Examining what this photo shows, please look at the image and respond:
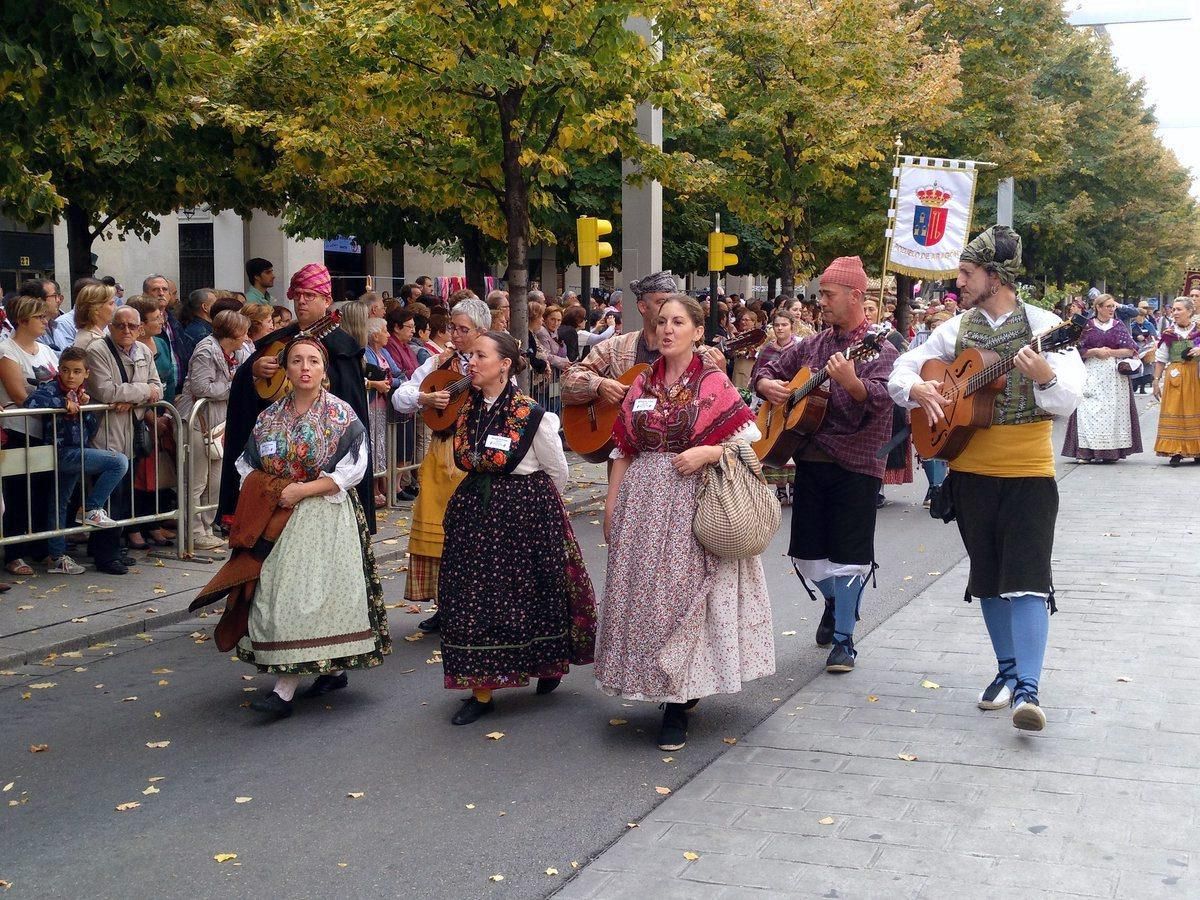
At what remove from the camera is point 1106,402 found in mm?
16953

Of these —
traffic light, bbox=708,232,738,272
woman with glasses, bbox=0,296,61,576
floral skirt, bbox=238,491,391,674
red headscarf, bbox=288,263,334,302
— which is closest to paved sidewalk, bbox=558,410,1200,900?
floral skirt, bbox=238,491,391,674

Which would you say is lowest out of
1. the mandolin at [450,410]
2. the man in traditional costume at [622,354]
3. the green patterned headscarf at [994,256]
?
the mandolin at [450,410]

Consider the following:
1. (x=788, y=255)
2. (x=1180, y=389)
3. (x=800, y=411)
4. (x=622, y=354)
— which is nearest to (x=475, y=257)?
(x=788, y=255)

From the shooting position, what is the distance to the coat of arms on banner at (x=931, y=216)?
13609mm

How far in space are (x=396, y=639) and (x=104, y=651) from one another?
156 cm

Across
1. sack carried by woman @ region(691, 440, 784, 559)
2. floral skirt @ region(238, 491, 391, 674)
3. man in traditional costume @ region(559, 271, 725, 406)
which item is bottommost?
floral skirt @ region(238, 491, 391, 674)

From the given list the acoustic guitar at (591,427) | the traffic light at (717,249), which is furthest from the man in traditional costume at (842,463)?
the traffic light at (717,249)

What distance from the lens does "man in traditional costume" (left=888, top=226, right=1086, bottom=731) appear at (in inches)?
237

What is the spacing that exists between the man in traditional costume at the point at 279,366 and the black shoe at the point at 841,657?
2381 millimetres

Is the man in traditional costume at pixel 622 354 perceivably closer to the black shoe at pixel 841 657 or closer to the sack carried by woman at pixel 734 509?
the sack carried by woman at pixel 734 509

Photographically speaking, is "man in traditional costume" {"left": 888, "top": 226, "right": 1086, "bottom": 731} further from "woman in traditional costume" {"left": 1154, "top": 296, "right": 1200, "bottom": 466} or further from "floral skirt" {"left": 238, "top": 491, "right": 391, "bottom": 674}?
"woman in traditional costume" {"left": 1154, "top": 296, "right": 1200, "bottom": 466}

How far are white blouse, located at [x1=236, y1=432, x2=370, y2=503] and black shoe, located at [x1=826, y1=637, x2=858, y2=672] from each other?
2.41 m

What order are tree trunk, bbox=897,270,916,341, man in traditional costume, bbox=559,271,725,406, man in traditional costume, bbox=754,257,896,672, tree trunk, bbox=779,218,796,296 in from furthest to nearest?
tree trunk, bbox=897,270,916,341 → tree trunk, bbox=779,218,796,296 → man in traditional costume, bbox=559,271,725,406 → man in traditional costume, bbox=754,257,896,672

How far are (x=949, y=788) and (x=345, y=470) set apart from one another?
9.56 feet
